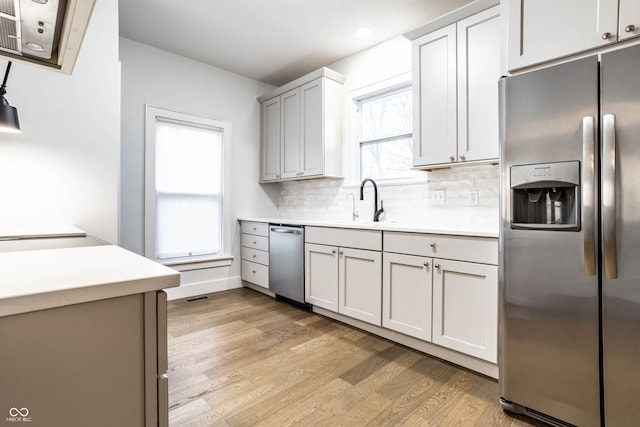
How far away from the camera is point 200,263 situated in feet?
12.5

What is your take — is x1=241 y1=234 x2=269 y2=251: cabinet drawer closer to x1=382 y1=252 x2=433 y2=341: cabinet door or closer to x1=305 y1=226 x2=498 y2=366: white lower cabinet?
x1=305 y1=226 x2=498 y2=366: white lower cabinet

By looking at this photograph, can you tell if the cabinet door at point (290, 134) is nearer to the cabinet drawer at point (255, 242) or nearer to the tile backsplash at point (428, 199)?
the tile backsplash at point (428, 199)

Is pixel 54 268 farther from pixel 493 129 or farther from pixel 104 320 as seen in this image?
pixel 493 129

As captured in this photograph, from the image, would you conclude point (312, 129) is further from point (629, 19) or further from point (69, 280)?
point (69, 280)

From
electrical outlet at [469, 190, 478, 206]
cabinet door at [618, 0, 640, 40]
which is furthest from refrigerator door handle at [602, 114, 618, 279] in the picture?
electrical outlet at [469, 190, 478, 206]

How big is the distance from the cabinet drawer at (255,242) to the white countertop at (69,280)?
265 cm

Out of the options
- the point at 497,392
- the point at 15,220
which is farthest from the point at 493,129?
the point at 15,220

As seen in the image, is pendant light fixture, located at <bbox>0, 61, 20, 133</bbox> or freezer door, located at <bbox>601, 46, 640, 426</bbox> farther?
pendant light fixture, located at <bbox>0, 61, 20, 133</bbox>

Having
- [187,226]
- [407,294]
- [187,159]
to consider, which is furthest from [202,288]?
[407,294]

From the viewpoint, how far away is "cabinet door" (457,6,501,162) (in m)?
2.24

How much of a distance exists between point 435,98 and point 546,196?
4.06 ft

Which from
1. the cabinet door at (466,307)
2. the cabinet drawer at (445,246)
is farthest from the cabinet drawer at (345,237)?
the cabinet door at (466,307)

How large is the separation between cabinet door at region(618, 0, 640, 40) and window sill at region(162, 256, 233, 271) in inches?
152

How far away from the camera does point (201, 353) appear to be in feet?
7.68
